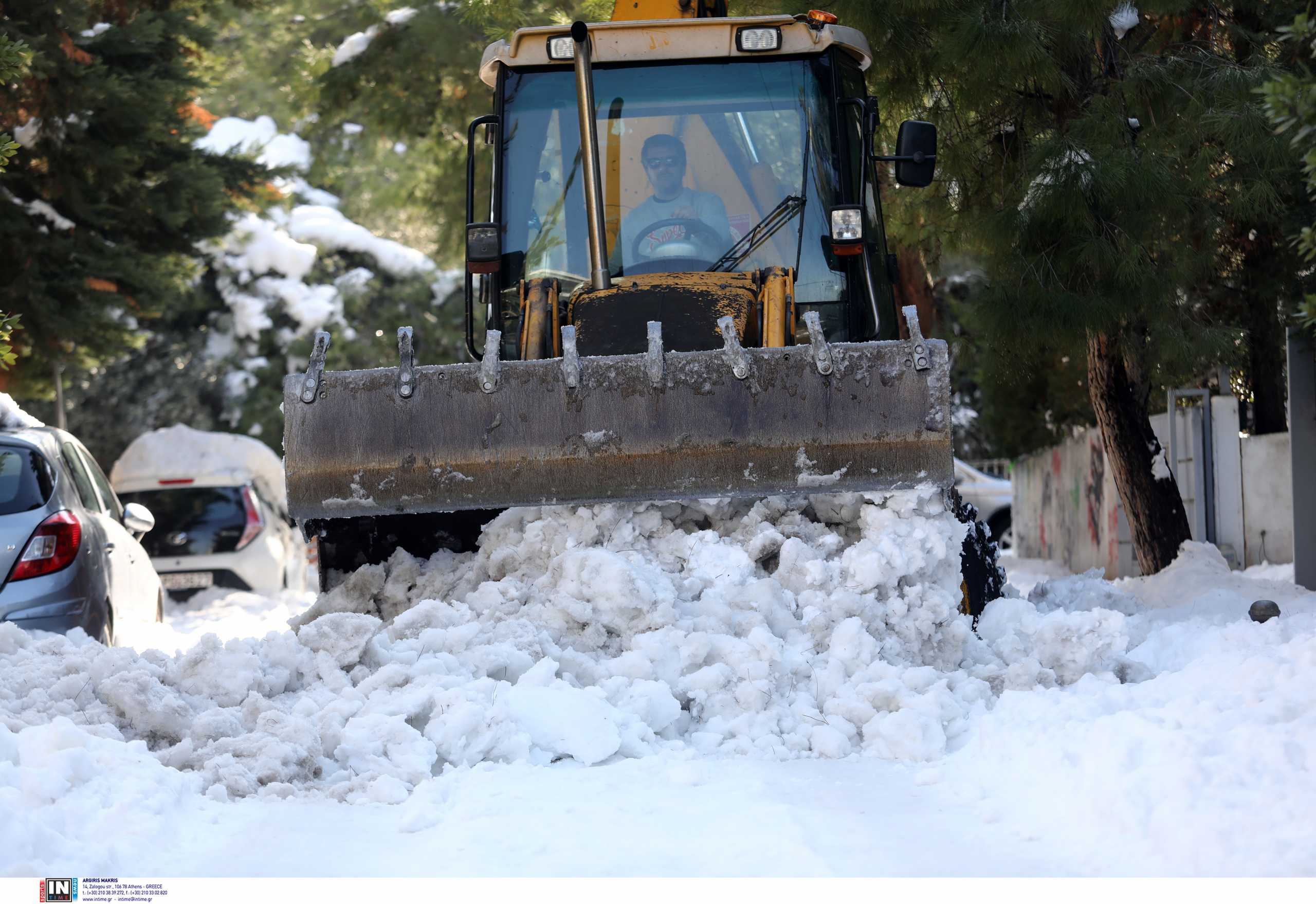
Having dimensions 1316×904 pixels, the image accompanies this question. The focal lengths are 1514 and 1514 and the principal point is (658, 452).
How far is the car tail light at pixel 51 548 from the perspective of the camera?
7461mm

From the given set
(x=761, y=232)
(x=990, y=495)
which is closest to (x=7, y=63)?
(x=761, y=232)

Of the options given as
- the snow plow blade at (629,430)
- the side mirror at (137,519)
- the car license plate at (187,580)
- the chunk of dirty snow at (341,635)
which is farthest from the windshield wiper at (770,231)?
the car license plate at (187,580)

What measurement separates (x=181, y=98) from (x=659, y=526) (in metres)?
8.79

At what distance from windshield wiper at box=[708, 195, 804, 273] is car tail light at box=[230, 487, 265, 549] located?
28.1 ft

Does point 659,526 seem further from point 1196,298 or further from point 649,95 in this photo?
point 1196,298

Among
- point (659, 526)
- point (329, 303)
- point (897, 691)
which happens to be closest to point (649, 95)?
point (659, 526)

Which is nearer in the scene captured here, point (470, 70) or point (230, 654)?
point (230, 654)

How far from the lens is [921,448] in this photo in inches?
240

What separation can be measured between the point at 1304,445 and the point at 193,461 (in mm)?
11180

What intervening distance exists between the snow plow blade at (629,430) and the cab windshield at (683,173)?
4.17 ft

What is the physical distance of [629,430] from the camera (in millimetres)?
6184

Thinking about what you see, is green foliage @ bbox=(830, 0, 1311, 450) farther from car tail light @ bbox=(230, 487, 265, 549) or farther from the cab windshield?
car tail light @ bbox=(230, 487, 265, 549)

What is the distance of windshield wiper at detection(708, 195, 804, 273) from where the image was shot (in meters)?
7.35

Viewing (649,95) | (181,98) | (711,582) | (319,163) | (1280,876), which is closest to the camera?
(1280,876)
